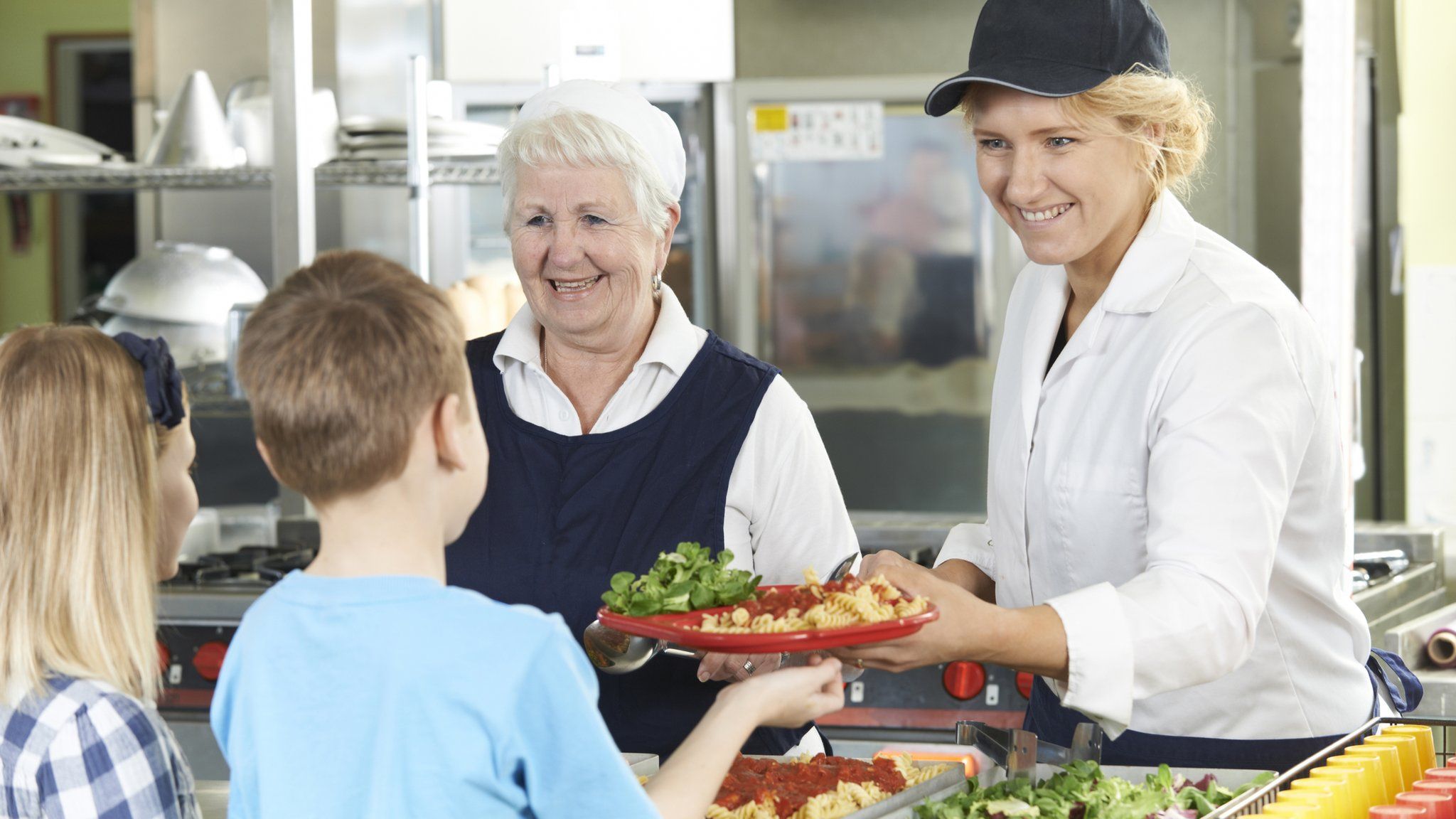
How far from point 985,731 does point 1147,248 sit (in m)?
0.53

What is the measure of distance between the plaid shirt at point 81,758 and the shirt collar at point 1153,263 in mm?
1056

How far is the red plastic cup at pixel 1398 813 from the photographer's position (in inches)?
50.0

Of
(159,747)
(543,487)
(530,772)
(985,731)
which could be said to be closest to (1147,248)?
(985,731)

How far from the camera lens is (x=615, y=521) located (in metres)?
1.84

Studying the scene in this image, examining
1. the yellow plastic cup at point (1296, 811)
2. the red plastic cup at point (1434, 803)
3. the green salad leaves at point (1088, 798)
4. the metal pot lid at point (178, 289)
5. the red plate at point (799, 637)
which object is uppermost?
the metal pot lid at point (178, 289)

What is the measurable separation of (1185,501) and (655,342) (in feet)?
2.47

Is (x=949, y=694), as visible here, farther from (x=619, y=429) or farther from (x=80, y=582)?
(x=80, y=582)

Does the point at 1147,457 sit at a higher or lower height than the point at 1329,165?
lower

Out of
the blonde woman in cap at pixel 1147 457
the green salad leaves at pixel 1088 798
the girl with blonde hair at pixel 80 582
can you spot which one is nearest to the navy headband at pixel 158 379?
the girl with blonde hair at pixel 80 582

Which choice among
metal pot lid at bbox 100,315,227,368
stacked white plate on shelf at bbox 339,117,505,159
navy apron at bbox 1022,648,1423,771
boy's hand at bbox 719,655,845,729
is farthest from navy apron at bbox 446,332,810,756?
metal pot lid at bbox 100,315,227,368

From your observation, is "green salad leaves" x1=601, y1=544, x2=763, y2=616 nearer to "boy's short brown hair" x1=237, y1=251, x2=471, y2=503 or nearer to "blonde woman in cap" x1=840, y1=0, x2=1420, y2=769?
"blonde woman in cap" x1=840, y1=0, x2=1420, y2=769

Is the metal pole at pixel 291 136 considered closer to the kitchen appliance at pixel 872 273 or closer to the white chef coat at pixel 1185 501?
the white chef coat at pixel 1185 501

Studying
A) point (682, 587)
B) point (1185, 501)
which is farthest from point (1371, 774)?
point (682, 587)

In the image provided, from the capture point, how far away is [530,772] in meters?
1.12
